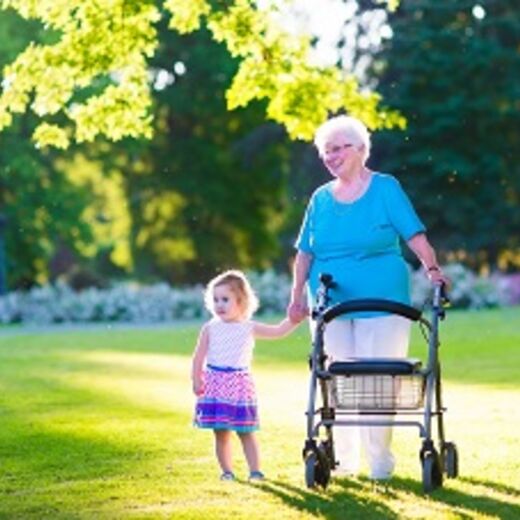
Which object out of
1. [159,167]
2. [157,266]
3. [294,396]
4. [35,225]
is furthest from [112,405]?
[157,266]

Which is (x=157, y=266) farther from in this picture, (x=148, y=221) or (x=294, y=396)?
(x=294, y=396)

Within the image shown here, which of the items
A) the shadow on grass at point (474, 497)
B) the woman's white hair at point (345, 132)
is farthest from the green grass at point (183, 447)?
the woman's white hair at point (345, 132)

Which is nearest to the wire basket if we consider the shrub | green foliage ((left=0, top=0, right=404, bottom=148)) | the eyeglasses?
Result: the eyeglasses

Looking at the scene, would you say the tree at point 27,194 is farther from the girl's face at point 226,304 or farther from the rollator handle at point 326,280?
the rollator handle at point 326,280

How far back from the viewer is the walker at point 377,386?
28.2ft

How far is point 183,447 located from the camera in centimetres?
1151

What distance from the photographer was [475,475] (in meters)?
9.55

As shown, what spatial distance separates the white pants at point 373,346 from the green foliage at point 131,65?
6.31 m

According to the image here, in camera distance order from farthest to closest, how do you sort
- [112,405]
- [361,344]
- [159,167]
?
1. [159,167]
2. [112,405]
3. [361,344]

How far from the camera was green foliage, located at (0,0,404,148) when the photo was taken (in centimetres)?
1507

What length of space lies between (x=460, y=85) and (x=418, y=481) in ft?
116

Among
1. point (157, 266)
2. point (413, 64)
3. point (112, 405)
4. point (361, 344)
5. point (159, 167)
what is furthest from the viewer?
point (157, 266)

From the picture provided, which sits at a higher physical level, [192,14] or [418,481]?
[192,14]

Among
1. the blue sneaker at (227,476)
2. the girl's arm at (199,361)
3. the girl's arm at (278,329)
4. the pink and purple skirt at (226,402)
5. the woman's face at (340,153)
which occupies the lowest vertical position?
the blue sneaker at (227,476)
